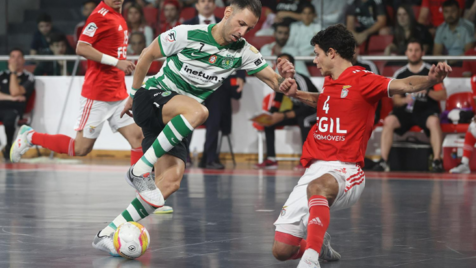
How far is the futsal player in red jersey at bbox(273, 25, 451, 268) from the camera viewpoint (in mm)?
→ 3721

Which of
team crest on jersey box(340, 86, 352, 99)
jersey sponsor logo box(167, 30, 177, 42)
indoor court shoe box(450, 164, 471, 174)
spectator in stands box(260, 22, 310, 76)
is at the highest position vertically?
spectator in stands box(260, 22, 310, 76)

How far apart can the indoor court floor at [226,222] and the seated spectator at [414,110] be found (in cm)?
106

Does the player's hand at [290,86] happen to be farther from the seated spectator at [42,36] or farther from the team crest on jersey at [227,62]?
the seated spectator at [42,36]

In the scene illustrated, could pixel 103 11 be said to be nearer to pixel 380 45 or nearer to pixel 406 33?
pixel 380 45

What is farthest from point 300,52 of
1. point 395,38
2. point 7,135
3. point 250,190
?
point 7,135

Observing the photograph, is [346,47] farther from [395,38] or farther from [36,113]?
[36,113]

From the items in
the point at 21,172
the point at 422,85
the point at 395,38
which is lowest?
the point at 21,172

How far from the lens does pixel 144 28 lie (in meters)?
11.9

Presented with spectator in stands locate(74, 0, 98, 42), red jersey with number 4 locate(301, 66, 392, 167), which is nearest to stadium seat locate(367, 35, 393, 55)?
spectator in stands locate(74, 0, 98, 42)

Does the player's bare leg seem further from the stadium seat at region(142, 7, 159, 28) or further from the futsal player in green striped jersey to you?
the stadium seat at region(142, 7, 159, 28)

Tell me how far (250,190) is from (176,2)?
5.55 meters

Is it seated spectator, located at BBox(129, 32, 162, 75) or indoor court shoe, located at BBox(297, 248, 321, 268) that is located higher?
seated spectator, located at BBox(129, 32, 162, 75)

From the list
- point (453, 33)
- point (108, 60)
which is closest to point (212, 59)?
point (108, 60)

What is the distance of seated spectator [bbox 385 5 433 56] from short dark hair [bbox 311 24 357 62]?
284 inches
